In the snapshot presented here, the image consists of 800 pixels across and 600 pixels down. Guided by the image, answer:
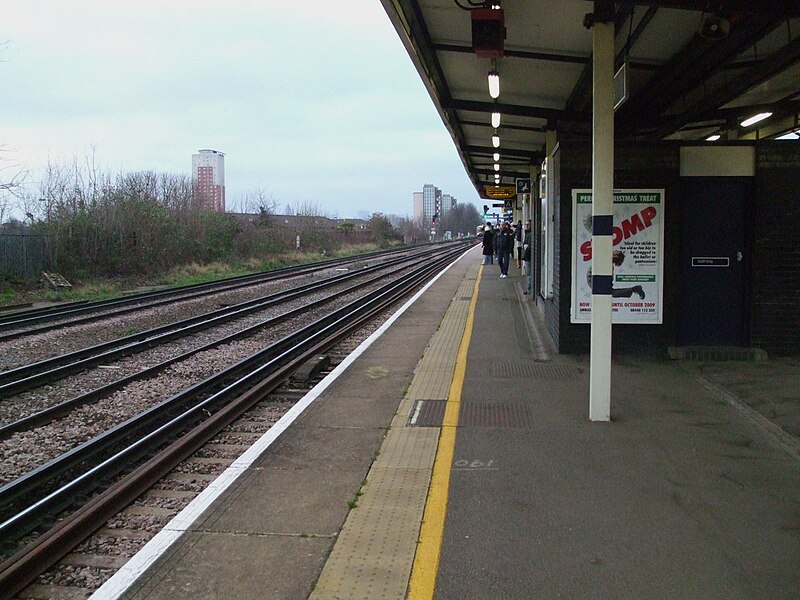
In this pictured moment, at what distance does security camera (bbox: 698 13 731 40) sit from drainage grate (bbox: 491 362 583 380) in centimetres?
379

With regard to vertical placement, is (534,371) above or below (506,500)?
above

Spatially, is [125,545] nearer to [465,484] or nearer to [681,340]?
[465,484]

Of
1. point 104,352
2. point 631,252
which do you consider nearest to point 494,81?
point 631,252

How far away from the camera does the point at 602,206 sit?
6.42m

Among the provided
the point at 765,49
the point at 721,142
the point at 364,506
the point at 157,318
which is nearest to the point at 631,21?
the point at 765,49

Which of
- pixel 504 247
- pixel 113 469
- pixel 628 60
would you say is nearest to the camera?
pixel 113 469

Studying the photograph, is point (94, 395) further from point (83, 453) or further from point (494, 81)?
point (494, 81)

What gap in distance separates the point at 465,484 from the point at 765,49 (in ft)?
20.3

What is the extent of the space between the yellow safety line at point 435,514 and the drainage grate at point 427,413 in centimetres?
6

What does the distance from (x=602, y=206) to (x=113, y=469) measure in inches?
186

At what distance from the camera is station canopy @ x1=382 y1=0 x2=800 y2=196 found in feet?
22.1

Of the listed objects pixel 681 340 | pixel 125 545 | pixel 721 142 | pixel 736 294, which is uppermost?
pixel 721 142

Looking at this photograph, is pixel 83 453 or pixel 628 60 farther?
pixel 628 60

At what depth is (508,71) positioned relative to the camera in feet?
32.5
